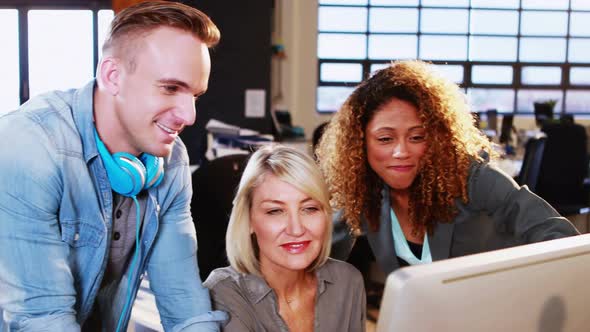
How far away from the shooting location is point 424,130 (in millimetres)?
1994

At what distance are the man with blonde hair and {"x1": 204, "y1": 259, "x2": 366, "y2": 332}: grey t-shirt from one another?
0.09 metres

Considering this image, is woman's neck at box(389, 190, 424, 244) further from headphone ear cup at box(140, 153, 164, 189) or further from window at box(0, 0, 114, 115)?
window at box(0, 0, 114, 115)

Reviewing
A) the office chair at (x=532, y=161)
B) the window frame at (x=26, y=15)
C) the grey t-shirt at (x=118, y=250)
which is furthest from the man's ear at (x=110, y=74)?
the window frame at (x=26, y=15)

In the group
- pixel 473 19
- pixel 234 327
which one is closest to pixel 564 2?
pixel 473 19

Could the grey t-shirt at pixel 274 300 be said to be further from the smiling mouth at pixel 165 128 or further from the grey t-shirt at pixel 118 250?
the smiling mouth at pixel 165 128

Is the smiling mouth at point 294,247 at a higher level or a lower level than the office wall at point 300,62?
lower

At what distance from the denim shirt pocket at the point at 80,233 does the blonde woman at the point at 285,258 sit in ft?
1.12

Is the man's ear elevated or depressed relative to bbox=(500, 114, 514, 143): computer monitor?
elevated

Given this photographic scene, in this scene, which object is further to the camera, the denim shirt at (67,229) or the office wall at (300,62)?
the office wall at (300,62)

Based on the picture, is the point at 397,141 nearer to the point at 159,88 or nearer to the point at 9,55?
the point at 159,88

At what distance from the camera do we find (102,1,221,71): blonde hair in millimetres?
1396

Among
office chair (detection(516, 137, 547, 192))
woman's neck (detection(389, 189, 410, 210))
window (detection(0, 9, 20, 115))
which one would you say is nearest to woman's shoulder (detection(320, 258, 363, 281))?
woman's neck (detection(389, 189, 410, 210))

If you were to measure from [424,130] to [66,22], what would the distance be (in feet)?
17.4

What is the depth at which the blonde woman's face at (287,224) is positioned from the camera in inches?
67.7
